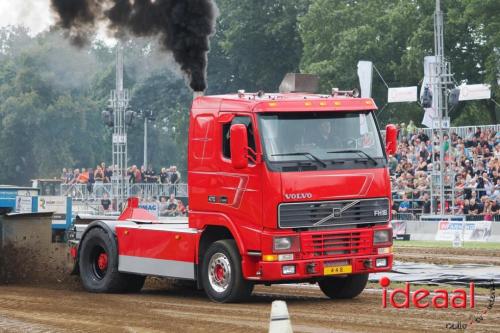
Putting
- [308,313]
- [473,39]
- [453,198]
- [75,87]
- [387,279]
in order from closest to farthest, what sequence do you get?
Result: [308,313] → [387,279] → [453,198] → [473,39] → [75,87]

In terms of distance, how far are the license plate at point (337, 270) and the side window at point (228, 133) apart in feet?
5.87

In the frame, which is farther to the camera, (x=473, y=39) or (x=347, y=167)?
(x=473, y=39)

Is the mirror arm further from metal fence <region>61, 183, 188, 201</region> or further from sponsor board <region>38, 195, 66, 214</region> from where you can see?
metal fence <region>61, 183, 188, 201</region>

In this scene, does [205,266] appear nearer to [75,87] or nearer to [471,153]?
[471,153]

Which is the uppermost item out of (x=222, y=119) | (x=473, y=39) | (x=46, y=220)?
(x=473, y=39)

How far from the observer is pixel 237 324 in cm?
1200

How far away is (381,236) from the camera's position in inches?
571

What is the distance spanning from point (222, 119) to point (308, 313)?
300 centimetres

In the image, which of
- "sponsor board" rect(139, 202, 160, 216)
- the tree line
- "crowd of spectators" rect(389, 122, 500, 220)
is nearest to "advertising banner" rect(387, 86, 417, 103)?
the tree line

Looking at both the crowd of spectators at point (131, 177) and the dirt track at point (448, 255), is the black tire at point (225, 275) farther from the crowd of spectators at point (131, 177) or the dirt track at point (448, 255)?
the crowd of spectators at point (131, 177)

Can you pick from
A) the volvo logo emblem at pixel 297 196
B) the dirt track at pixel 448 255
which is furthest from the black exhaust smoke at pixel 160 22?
the dirt track at pixel 448 255

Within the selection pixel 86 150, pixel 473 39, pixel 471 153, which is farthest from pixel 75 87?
pixel 471 153

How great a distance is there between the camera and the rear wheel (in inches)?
640

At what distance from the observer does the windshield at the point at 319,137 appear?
14.0 metres
